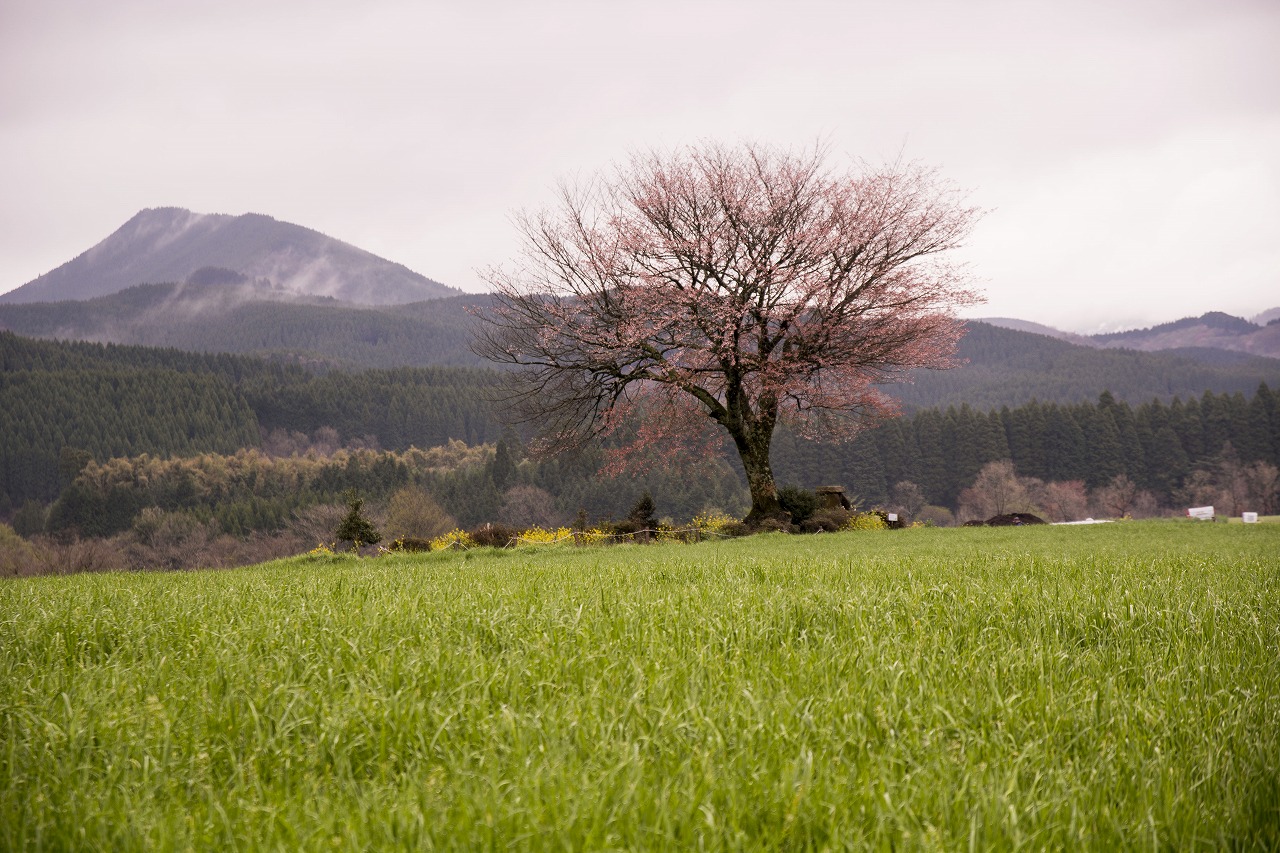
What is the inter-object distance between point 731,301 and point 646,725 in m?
21.3

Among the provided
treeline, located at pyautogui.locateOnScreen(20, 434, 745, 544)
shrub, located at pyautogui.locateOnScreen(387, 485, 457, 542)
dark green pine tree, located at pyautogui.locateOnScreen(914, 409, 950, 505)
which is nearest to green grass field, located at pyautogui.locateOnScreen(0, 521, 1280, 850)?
treeline, located at pyautogui.locateOnScreen(20, 434, 745, 544)

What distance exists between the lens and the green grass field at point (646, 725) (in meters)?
1.86

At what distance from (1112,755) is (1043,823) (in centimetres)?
53

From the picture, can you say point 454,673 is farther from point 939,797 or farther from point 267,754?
point 939,797

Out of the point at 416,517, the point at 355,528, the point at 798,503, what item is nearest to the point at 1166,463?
the point at 416,517

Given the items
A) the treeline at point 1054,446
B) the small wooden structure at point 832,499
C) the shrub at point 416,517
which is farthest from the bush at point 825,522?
the treeline at point 1054,446

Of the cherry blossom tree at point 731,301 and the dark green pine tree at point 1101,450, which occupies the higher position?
the cherry blossom tree at point 731,301

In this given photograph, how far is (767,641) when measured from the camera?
357 centimetres

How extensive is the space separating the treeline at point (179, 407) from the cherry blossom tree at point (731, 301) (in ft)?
312

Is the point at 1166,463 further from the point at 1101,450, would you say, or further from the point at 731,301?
the point at 731,301

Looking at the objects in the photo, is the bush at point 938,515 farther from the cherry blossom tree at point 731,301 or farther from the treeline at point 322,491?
the cherry blossom tree at point 731,301

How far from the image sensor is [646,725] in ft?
8.22

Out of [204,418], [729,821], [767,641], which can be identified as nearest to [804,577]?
[767,641]

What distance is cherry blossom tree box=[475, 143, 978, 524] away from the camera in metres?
22.8
